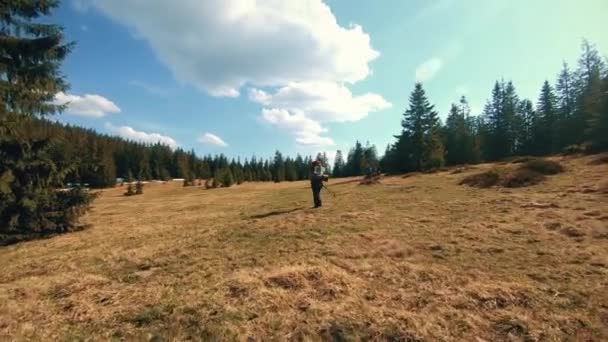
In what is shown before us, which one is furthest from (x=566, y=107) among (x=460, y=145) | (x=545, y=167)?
(x=545, y=167)

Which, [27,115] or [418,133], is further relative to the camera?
[418,133]

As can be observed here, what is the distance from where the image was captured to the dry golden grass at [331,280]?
5059mm

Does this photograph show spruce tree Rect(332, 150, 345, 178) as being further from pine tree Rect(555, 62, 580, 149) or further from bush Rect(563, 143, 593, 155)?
bush Rect(563, 143, 593, 155)

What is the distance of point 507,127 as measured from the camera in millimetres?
56562

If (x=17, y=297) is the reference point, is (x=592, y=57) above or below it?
above

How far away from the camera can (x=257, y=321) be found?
17.2ft

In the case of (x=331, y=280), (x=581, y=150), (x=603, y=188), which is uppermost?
(x=581, y=150)

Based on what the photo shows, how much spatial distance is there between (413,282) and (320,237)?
12.3ft

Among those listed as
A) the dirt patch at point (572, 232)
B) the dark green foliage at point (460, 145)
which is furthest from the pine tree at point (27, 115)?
the dark green foliage at point (460, 145)

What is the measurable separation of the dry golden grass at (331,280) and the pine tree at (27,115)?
57.8 inches

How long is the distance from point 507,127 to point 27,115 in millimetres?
62495

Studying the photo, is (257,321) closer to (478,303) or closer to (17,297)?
(478,303)

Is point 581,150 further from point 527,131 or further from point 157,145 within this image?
point 157,145

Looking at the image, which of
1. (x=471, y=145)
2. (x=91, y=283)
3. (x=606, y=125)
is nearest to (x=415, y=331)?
(x=91, y=283)
